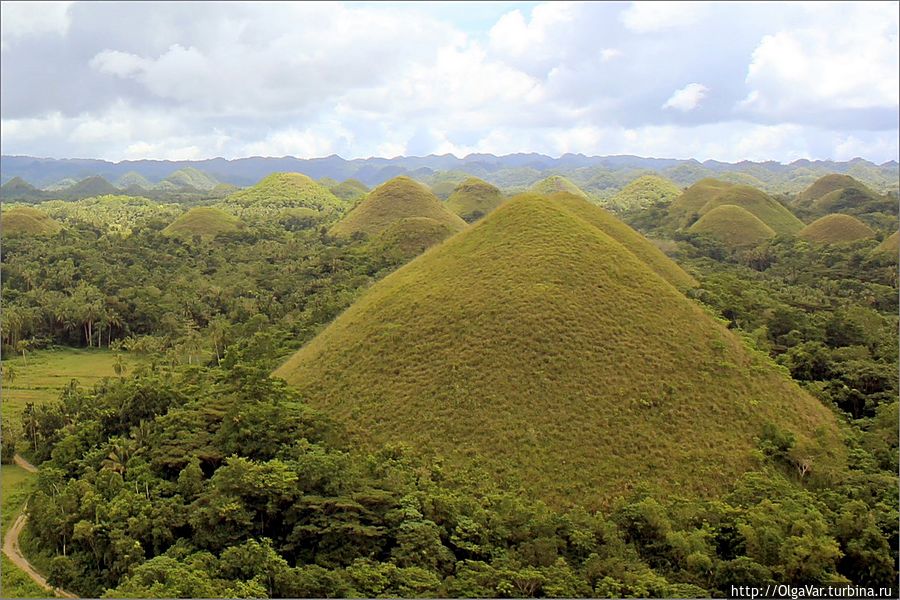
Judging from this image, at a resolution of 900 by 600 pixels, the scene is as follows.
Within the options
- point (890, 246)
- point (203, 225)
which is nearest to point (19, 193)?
point (203, 225)

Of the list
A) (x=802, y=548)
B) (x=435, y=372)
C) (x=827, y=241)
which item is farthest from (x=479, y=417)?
(x=827, y=241)

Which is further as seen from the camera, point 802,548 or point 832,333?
point 832,333

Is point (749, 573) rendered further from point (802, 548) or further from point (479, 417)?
point (479, 417)

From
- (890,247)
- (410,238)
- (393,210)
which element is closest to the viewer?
(890,247)

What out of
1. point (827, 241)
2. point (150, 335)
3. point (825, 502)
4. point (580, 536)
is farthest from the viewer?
point (827, 241)

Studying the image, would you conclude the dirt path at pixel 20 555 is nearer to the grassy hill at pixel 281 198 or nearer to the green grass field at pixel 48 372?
the green grass field at pixel 48 372

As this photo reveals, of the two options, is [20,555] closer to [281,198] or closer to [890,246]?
[890,246]
